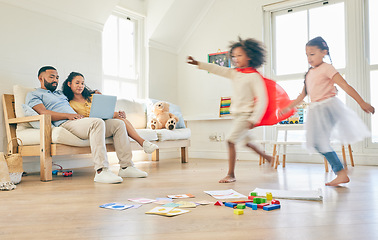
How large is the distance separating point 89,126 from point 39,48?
4.27 feet

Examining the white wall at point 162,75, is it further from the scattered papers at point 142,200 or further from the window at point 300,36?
the scattered papers at point 142,200

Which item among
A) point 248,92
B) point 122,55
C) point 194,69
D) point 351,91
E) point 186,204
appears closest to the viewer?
point 186,204

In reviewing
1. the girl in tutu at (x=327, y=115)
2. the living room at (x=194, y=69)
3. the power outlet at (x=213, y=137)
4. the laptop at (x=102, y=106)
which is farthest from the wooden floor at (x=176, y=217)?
the power outlet at (x=213, y=137)

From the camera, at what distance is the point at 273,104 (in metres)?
2.60

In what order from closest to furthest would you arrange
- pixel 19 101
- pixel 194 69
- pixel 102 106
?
1. pixel 102 106
2. pixel 19 101
3. pixel 194 69

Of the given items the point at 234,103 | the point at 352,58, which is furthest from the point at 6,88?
the point at 352,58

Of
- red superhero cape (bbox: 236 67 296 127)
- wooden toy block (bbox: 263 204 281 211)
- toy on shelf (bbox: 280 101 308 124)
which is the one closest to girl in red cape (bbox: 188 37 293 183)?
red superhero cape (bbox: 236 67 296 127)

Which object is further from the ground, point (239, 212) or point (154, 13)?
point (154, 13)

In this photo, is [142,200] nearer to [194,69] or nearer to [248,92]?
[248,92]

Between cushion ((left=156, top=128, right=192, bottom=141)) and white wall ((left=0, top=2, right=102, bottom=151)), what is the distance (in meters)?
1.03

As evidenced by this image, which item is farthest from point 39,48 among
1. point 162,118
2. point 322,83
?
point 322,83

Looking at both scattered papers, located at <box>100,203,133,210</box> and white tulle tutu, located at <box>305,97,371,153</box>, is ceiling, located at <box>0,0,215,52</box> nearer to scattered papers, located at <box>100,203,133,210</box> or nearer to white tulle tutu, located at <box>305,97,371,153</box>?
scattered papers, located at <box>100,203,133,210</box>

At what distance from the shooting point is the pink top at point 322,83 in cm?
237

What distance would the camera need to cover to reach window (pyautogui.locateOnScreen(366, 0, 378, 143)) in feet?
13.1
